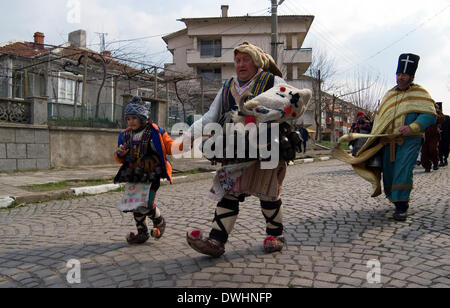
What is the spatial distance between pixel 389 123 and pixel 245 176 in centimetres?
272

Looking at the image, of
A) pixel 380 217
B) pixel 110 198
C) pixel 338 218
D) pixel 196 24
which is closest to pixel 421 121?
pixel 380 217

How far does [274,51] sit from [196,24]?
2363cm

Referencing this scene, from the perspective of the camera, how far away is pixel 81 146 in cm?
1230

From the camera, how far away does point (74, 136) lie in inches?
475

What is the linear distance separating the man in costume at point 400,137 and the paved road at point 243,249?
16.5 inches

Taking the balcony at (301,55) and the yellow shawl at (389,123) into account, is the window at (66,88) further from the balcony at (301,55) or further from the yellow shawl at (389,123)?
→ the yellow shawl at (389,123)

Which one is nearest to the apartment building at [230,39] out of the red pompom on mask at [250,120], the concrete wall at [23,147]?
the concrete wall at [23,147]

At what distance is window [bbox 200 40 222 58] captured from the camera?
36.6 metres

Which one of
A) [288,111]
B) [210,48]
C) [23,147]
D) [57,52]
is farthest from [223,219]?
Result: [210,48]

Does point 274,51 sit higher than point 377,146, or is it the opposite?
point 274,51

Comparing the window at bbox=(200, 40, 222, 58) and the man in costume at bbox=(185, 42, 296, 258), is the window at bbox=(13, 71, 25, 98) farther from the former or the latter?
the window at bbox=(200, 40, 222, 58)

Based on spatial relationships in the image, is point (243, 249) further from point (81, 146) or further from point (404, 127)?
point (81, 146)

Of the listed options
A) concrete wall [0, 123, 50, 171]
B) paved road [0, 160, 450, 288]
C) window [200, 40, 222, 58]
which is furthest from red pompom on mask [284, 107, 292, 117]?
window [200, 40, 222, 58]
